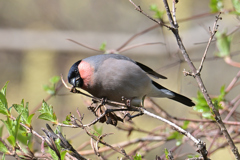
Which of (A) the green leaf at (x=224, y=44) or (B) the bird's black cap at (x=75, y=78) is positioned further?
(B) the bird's black cap at (x=75, y=78)

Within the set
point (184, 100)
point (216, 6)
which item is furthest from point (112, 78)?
point (216, 6)

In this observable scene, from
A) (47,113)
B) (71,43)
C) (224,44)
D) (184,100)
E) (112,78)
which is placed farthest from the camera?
(71,43)

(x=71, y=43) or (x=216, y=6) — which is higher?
(x=216, y=6)

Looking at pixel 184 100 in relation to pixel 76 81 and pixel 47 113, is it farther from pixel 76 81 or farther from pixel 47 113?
pixel 47 113

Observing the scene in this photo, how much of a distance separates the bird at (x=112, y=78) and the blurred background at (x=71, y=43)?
6.55ft

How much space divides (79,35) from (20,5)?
98 cm

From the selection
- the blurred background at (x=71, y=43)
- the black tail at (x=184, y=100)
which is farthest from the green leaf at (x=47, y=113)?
the blurred background at (x=71, y=43)

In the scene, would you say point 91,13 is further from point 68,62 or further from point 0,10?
point 0,10

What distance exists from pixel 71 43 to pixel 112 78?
2801 millimetres

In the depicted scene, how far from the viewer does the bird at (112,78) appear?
192 centimetres

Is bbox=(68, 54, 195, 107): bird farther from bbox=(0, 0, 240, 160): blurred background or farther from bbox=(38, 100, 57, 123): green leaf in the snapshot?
bbox=(0, 0, 240, 160): blurred background

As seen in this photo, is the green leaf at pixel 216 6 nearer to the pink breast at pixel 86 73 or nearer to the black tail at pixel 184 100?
the black tail at pixel 184 100

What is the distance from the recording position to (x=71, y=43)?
464 cm

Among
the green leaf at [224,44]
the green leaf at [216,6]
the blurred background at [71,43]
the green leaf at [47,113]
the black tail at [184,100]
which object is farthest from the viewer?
the blurred background at [71,43]
